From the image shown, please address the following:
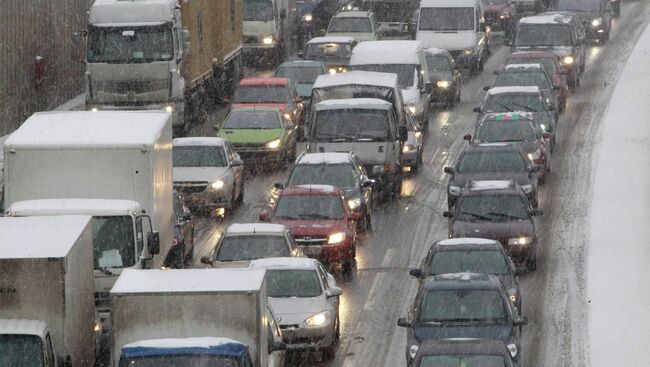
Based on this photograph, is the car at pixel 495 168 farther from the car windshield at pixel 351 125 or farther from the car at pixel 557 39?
the car at pixel 557 39

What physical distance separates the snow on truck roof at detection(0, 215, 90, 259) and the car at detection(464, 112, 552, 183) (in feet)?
55.4

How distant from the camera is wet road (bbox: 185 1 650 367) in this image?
24.0 m

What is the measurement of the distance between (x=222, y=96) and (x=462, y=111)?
6.87 metres

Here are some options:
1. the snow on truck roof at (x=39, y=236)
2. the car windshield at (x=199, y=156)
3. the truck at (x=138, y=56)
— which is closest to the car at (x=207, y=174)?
the car windshield at (x=199, y=156)

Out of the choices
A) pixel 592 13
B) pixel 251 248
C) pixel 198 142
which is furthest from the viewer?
pixel 592 13

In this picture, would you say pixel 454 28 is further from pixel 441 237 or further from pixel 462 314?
pixel 462 314

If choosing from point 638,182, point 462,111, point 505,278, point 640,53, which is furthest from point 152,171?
point 640,53

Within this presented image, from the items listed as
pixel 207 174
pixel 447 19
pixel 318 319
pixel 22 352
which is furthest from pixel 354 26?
pixel 22 352

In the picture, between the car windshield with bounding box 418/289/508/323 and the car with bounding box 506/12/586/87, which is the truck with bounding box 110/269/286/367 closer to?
the car windshield with bounding box 418/289/508/323

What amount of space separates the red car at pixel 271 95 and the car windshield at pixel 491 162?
31.0 feet

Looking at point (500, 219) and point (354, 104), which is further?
point (354, 104)

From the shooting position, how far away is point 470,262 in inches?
987

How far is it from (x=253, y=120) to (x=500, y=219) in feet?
37.4

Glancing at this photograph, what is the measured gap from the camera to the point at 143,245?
23.2 meters
